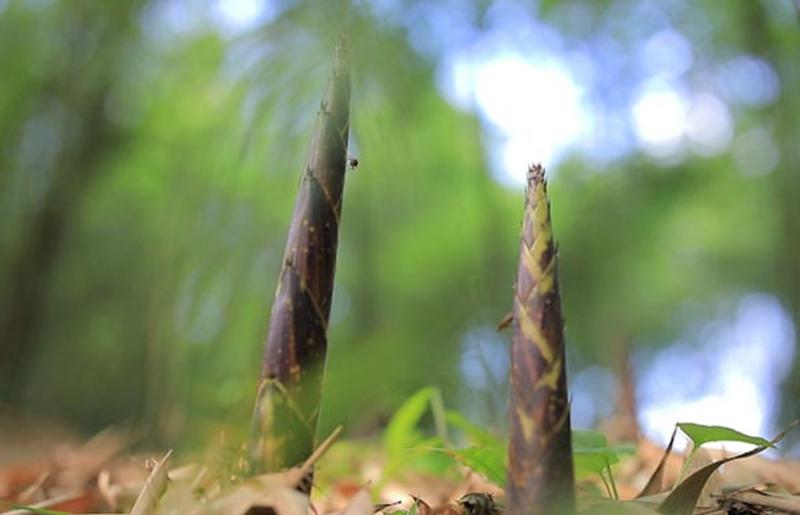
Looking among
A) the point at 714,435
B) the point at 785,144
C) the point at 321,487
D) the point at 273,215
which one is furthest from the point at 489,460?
the point at 785,144

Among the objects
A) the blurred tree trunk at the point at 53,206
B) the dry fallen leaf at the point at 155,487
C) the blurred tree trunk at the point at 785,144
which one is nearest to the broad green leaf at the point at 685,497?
the dry fallen leaf at the point at 155,487

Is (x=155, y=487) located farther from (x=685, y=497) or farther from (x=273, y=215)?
(x=273, y=215)

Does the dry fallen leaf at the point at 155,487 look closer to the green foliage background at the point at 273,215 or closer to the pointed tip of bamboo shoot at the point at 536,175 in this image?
the green foliage background at the point at 273,215

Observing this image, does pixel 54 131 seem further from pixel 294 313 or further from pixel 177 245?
pixel 294 313

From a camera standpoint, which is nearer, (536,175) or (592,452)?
(536,175)

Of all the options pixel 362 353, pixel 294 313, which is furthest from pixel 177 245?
pixel 294 313

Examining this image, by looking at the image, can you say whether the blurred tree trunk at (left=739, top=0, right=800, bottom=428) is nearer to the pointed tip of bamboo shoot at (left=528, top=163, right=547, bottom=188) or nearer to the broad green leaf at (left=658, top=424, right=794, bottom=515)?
the broad green leaf at (left=658, top=424, right=794, bottom=515)
